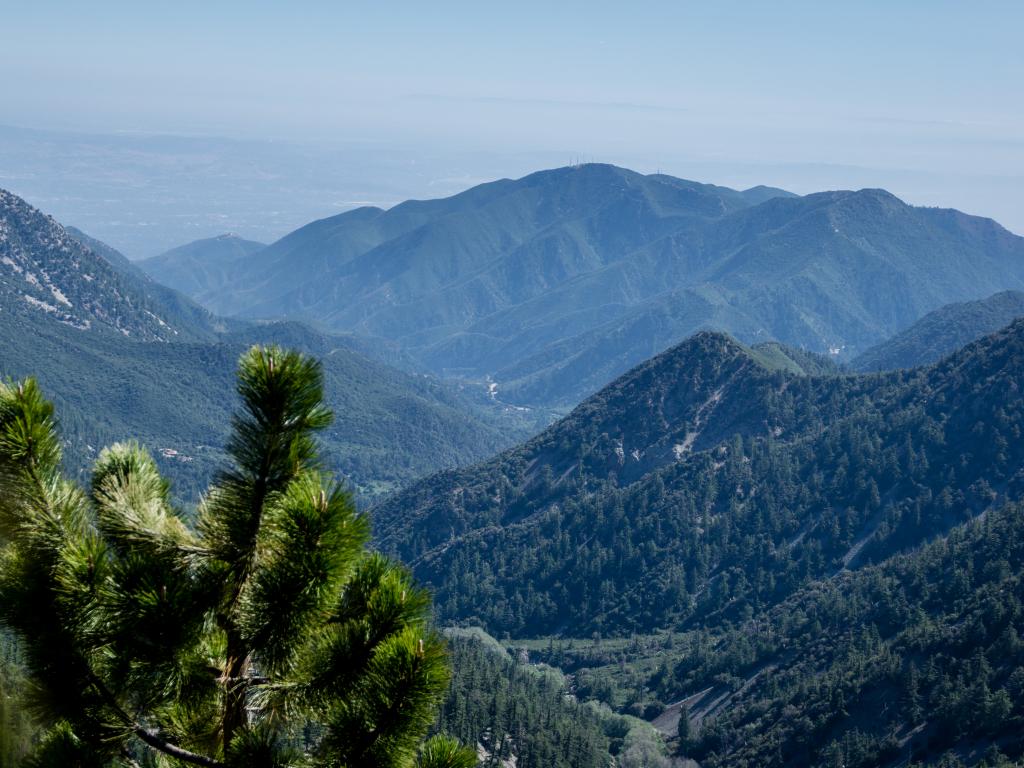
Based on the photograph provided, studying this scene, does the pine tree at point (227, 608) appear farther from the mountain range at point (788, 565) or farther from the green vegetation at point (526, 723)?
the mountain range at point (788, 565)

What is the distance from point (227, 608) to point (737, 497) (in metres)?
171

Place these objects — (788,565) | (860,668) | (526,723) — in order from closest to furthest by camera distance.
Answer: (526,723) < (860,668) < (788,565)

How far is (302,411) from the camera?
24.9 feet

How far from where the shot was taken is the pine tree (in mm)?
7590

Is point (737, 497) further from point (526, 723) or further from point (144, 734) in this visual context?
point (144, 734)

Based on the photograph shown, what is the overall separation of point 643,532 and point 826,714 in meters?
76.6

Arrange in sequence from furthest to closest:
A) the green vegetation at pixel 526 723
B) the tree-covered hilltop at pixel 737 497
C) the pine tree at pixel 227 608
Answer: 1. the tree-covered hilltop at pixel 737 497
2. the green vegetation at pixel 526 723
3. the pine tree at pixel 227 608

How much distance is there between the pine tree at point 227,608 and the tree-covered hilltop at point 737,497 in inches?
5971

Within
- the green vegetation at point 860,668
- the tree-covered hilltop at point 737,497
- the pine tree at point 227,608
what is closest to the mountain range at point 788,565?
the green vegetation at point 860,668

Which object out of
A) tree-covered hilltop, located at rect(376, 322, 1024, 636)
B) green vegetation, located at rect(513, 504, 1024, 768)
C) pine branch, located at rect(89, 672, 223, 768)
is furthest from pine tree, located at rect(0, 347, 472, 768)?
tree-covered hilltop, located at rect(376, 322, 1024, 636)

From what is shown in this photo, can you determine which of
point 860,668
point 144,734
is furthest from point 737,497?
point 144,734

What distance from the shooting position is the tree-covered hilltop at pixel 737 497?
153 meters

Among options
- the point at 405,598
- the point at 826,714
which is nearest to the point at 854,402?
the point at 826,714

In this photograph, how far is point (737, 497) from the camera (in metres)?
171
